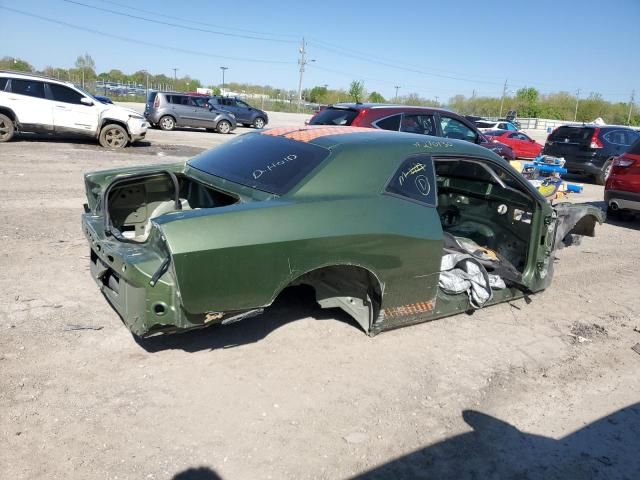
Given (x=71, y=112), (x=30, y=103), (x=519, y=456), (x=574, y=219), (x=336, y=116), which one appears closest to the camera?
(x=519, y=456)

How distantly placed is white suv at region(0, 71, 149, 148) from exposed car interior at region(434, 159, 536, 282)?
34.5ft

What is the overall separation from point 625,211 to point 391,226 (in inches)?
298

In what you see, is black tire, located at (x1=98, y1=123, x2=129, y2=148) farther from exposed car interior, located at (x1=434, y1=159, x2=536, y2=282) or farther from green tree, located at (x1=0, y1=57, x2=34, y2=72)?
green tree, located at (x1=0, y1=57, x2=34, y2=72)

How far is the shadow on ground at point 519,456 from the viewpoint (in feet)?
8.37

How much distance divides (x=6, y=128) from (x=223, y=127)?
10.5m

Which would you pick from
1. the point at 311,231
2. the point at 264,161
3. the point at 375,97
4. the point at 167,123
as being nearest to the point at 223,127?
the point at 167,123

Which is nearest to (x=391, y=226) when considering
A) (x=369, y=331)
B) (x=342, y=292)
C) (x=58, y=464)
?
(x=342, y=292)

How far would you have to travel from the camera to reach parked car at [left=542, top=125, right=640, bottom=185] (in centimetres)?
1352

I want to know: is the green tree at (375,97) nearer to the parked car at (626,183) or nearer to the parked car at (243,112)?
the parked car at (243,112)

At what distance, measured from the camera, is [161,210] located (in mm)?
4145

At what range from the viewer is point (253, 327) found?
12.6 feet

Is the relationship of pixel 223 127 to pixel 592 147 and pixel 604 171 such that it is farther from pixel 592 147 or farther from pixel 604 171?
pixel 604 171

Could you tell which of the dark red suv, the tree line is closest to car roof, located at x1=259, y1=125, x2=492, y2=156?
the dark red suv

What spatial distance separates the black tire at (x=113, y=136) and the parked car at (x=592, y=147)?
460 inches
